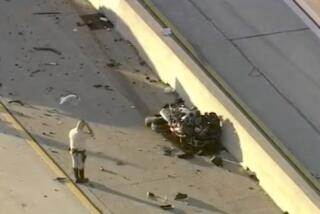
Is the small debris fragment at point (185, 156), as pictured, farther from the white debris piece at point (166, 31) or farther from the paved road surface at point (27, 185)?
the white debris piece at point (166, 31)

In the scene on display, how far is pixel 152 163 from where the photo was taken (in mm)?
15336

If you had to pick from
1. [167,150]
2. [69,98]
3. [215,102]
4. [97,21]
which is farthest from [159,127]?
[97,21]

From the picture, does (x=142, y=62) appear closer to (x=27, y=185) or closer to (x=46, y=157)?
(x=46, y=157)

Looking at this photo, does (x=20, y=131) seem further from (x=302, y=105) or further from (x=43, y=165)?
(x=302, y=105)

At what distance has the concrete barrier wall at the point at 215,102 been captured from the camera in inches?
567

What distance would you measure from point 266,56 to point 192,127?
2.53 m

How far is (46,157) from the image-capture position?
15.1 meters

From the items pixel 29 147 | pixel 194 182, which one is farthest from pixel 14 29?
pixel 194 182

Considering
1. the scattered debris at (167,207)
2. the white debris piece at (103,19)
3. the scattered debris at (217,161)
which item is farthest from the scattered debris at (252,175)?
the white debris piece at (103,19)

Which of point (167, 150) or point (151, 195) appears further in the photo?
point (167, 150)

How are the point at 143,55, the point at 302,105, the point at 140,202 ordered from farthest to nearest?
the point at 143,55
the point at 302,105
the point at 140,202

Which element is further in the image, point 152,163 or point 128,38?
point 128,38

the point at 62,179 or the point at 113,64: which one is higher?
the point at 113,64

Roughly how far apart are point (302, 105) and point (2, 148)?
484 cm
